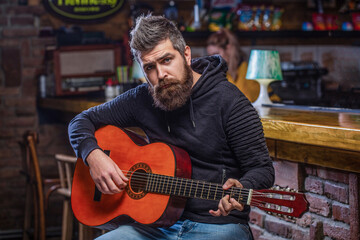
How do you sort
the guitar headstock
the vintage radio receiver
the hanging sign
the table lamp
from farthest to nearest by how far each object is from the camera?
the hanging sign, the vintage radio receiver, the table lamp, the guitar headstock

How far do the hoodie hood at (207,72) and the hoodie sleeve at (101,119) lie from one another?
317 millimetres

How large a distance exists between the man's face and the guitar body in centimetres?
17

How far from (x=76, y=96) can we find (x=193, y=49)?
57.3 inches

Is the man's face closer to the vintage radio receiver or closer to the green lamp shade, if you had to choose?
the green lamp shade

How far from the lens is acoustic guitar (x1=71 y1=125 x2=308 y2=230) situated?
1.34 meters

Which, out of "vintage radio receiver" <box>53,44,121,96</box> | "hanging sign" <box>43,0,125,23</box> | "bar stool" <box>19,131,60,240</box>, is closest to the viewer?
"bar stool" <box>19,131,60,240</box>

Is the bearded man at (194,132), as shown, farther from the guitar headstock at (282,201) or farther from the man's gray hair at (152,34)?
the guitar headstock at (282,201)

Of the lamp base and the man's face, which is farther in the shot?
the lamp base

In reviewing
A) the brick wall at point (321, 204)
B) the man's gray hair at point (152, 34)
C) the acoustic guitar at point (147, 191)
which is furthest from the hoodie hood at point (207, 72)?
the brick wall at point (321, 204)

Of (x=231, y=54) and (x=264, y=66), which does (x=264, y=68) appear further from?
(x=231, y=54)

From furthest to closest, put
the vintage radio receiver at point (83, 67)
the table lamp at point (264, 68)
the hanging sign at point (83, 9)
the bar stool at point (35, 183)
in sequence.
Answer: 1. the hanging sign at point (83, 9)
2. the vintage radio receiver at point (83, 67)
3. the bar stool at point (35, 183)
4. the table lamp at point (264, 68)

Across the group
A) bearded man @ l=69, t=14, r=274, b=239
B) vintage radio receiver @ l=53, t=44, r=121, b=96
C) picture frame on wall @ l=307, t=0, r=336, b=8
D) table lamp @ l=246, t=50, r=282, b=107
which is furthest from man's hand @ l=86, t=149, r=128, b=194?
picture frame on wall @ l=307, t=0, r=336, b=8

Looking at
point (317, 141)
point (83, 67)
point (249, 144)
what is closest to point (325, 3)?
point (83, 67)

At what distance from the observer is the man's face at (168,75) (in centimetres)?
159
